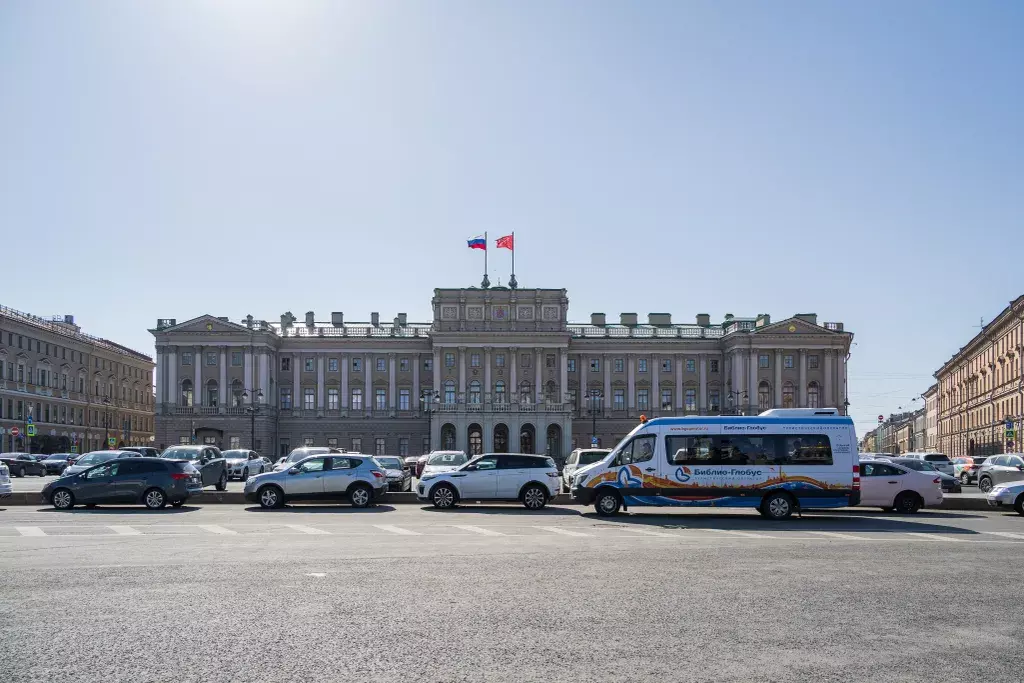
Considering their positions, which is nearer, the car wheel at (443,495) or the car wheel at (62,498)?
the car wheel at (62,498)

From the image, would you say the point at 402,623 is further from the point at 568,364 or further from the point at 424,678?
the point at 568,364

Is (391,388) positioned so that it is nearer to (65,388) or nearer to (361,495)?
(65,388)

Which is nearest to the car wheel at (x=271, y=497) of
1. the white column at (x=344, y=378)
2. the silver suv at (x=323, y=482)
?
the silver suv at (x=323, y=482)

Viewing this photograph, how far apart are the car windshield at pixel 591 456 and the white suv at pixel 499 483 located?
9301mm

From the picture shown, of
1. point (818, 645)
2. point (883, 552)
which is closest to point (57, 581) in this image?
point (818, 645)

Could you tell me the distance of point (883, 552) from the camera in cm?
1734

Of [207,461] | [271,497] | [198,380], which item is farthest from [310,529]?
[198,380]

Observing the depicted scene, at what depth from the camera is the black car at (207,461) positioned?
37.8 meters

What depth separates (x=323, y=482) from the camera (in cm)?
2941

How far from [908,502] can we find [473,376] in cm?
7426

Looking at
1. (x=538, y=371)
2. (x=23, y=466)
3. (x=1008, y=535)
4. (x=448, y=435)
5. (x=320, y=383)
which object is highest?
(x=538, y=371)

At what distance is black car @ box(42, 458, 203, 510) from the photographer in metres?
27.9

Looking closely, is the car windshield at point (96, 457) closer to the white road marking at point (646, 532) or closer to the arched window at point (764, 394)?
the white road marking at point (646, 532)

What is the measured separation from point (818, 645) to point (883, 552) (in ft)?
27.6
